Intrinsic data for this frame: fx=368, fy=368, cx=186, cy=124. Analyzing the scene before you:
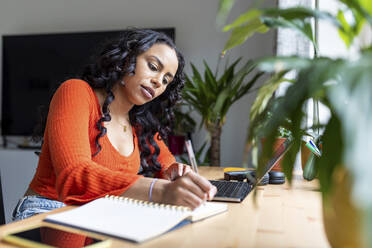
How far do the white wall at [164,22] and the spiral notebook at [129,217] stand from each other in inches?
89.4

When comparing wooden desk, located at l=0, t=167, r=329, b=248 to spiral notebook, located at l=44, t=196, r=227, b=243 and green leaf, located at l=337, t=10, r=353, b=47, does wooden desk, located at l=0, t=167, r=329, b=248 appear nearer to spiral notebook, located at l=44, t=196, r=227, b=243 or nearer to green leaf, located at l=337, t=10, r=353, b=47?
spiral notebook, located at l=44, t=196, r=227, b=243

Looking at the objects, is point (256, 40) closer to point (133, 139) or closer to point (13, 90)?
point (133, 139)

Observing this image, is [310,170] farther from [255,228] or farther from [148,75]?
[148,75]

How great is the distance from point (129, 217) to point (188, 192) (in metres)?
0.17

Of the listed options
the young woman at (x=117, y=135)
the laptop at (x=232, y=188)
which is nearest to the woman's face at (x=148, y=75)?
the young woman at (x=117, y=135)

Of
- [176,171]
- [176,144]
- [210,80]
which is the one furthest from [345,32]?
[176,144]

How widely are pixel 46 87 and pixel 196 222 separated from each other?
3074 mm

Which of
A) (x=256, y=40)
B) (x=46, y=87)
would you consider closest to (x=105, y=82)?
(x=256, y=40)

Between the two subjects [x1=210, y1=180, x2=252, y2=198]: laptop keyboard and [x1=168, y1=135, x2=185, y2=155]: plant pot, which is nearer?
[x1=210, y1=180, x2=252, y2=198]: laptop keyboard

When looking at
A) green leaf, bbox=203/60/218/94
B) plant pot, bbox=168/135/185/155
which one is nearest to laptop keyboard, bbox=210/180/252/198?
green leaf, bbox=203/60/218/94

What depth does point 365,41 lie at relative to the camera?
56 cm

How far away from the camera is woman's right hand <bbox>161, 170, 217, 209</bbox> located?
0.84 meters

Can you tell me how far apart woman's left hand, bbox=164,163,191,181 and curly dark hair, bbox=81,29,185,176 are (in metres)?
0.19

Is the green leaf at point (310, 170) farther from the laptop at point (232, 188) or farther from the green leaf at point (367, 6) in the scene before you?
the green leaf at point (367, 6)
